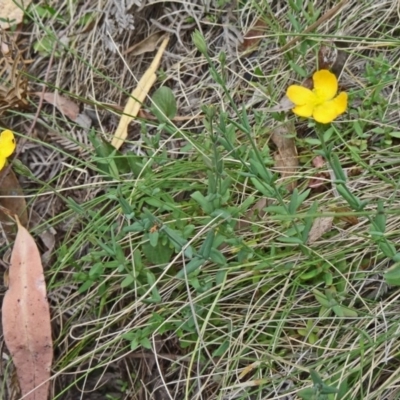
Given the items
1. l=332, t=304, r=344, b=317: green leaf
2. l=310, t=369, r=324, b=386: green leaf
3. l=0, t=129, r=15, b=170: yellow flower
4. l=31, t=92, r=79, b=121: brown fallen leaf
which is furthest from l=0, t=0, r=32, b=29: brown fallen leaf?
l=310, t=369, r=324, b=386: green leaf

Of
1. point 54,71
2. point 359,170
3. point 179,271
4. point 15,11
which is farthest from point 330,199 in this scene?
point 15,11

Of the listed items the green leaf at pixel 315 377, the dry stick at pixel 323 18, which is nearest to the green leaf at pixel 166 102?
the dry stick at pixel 323 18

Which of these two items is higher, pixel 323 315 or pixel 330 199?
pixel 330 199

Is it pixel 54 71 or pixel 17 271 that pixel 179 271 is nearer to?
pixel 17 271

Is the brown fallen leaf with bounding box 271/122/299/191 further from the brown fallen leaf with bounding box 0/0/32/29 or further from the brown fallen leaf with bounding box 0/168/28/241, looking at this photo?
the brown fallen leaf with bounding box 0/0/32/29

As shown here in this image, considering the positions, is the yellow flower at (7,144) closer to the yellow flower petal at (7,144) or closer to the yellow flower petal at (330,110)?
the yellow flower petal at (7,144)
